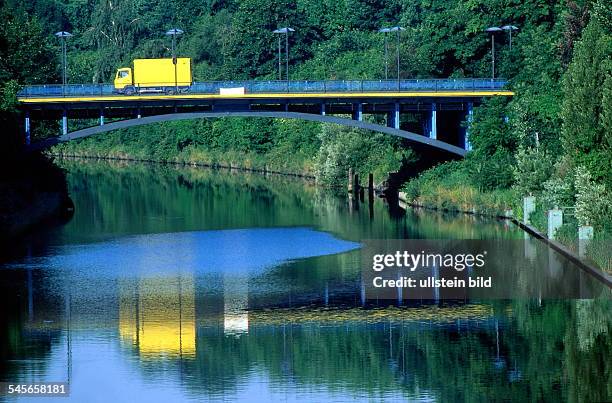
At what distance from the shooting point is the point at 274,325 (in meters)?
48.6

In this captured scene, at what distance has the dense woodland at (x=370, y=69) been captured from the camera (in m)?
68.4

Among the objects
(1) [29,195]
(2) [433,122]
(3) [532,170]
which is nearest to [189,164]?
(2) [433,122]

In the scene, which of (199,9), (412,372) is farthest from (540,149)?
(199,9)

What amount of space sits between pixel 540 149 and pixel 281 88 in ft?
64.5

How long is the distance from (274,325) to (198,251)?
21.5 meters

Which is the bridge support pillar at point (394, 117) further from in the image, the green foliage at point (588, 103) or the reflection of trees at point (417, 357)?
the reflection of trees at point (417, 357)

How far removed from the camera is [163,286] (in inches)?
2265

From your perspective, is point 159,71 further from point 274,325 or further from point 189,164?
point 274,325

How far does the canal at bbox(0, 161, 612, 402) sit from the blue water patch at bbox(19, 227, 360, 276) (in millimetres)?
113

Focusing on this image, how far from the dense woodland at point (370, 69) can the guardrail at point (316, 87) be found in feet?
8.42

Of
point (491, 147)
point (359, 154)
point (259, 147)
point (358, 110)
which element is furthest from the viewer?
point (259, 147)

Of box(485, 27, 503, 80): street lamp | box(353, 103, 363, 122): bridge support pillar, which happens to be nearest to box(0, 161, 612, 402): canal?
box(353, 103, 363, 122): bridge support pillar

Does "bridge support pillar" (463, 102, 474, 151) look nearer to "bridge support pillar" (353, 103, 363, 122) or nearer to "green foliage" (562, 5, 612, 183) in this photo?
"bridge support pillar" (353, 103, 363, 122)

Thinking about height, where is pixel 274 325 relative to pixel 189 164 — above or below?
above
